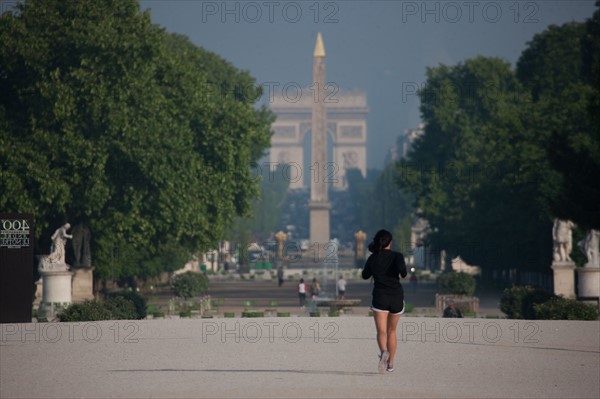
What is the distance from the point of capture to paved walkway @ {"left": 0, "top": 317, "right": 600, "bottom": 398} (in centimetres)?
1930

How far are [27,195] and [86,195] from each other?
218 centimetres

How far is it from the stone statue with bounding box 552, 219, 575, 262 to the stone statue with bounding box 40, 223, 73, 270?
802 inches

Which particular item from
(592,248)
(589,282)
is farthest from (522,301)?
(592,248)

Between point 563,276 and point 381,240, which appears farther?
point 563,276

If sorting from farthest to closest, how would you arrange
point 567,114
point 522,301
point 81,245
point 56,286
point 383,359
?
point 567,114
point 81,245
point 56,286
point 522,301
point 383,359

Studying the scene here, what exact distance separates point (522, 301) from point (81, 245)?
20.5 meters

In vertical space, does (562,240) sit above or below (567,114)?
below

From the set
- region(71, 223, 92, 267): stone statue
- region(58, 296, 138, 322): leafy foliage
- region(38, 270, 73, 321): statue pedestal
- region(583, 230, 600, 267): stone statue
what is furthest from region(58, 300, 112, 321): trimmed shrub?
region(583, 230, 600, 267): stone statue

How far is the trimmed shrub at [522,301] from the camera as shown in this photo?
4150cm

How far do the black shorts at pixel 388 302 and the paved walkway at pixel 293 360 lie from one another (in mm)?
1058

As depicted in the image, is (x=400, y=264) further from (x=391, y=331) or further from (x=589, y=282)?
(x=589, y=282)

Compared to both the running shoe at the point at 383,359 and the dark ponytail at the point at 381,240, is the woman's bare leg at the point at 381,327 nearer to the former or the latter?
the running shoe at the point at 383,359

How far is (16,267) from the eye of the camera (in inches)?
1471

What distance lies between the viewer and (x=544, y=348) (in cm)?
2770
